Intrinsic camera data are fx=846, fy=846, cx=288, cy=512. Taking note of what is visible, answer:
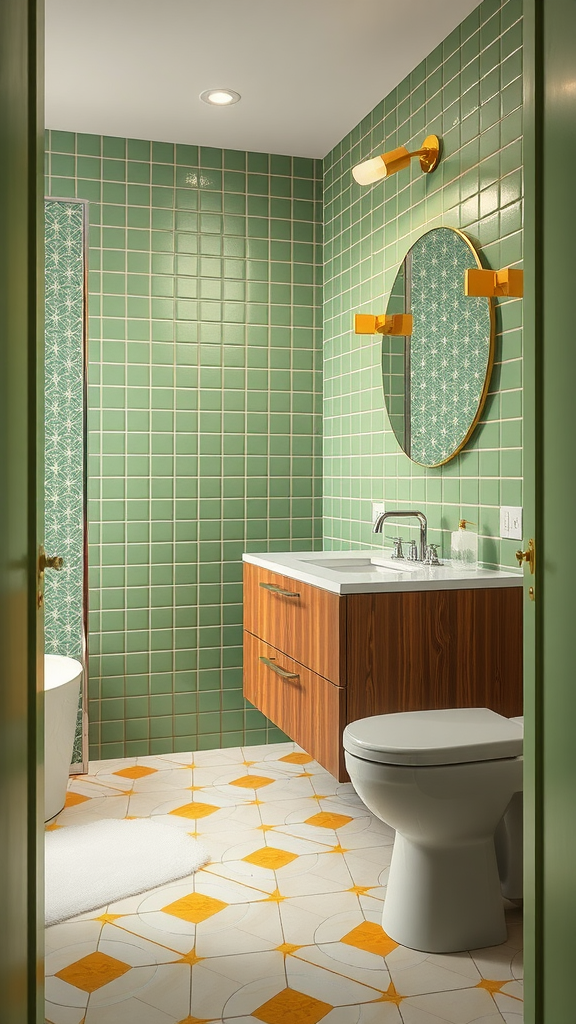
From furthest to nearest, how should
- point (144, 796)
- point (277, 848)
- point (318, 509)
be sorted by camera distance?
point (318, 509), point (144, 796), point (277, 848)

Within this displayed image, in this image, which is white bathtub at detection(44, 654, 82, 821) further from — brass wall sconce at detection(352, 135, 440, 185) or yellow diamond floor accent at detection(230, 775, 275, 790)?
brass wall sconce at detection(352, 135, 440, 185)

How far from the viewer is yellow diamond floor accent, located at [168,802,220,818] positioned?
9.31ft

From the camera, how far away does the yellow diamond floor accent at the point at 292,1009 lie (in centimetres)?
171

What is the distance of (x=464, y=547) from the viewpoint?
2553 millimetres

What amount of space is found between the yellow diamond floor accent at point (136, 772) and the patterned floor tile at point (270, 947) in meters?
0.35

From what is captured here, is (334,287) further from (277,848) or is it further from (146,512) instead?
(277,848)

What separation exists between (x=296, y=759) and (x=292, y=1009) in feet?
5.69

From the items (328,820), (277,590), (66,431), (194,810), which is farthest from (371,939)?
(66,431)

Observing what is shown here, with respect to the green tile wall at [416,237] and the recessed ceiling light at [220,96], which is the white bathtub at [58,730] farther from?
the recessed ceiling light at [220,96]

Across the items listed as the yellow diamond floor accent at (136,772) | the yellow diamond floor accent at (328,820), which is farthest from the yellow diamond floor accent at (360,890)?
the yellow diamond floor accent at (136,772)

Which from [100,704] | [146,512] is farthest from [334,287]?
[100,704]

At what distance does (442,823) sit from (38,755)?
1.00 metres
